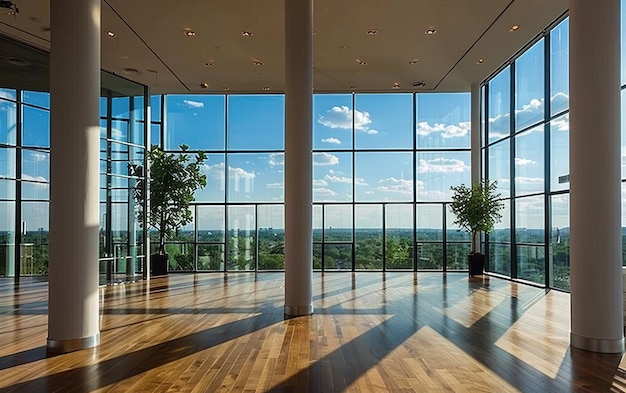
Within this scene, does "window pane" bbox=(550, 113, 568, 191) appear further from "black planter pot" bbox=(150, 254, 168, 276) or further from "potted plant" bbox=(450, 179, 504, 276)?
"black planter pot" bbox=(150, 254, 168, 276)

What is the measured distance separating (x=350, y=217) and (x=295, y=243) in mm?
7721

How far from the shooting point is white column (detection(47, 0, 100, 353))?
5.39 m

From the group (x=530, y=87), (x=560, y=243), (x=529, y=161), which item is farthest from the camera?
(x=529, y=161)

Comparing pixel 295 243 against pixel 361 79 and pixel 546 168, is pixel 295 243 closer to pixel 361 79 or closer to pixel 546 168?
pixel 546 168

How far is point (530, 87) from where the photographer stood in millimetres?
11383

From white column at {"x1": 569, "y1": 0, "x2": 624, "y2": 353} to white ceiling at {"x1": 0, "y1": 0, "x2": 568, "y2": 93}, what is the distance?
3.50 m

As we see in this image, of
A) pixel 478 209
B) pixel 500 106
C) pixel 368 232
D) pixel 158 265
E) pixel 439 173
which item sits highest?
pixel 500 106

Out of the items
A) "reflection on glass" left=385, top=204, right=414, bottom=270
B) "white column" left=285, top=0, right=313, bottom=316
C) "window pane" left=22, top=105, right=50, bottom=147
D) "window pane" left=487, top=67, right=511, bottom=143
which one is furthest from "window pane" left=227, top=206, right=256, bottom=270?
"white column" left=285, top=0, right=313, bottom=316

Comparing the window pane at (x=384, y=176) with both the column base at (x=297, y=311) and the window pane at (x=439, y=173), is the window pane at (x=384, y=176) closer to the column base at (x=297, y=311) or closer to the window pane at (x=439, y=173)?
the window pane at (x=439, y=173)

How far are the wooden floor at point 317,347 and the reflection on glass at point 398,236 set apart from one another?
5.37 m

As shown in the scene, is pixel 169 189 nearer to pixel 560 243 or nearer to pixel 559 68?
pixel 560 243

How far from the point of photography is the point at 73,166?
5.48m

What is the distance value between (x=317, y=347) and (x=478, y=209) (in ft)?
27.3

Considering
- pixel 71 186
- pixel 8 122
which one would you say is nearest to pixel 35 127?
pixel 8 122
